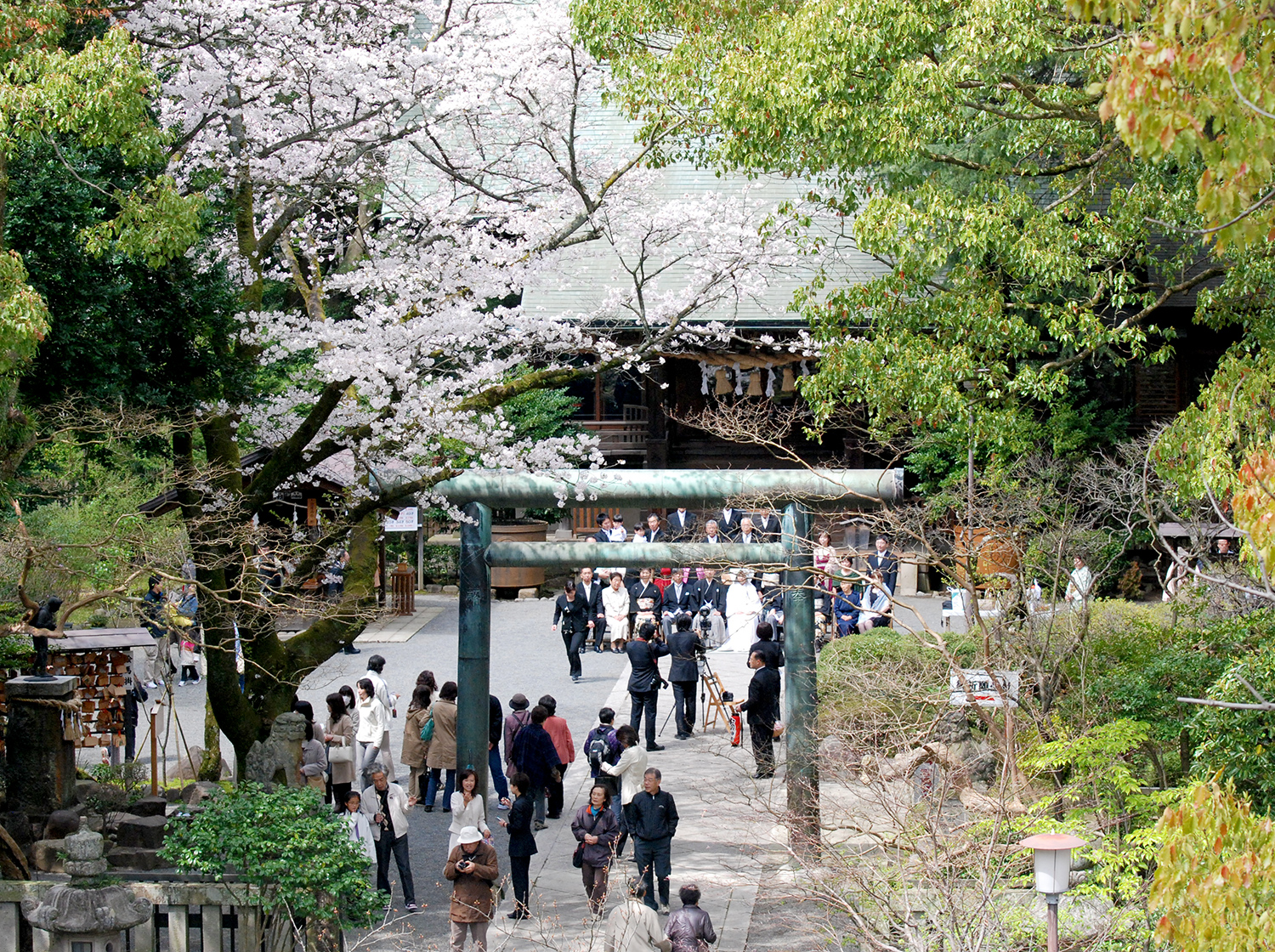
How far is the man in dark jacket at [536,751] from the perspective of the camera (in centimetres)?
1173

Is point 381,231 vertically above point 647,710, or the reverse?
point 381,231

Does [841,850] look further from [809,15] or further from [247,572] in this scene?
[809,15]

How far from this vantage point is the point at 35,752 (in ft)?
36.4

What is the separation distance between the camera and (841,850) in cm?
923

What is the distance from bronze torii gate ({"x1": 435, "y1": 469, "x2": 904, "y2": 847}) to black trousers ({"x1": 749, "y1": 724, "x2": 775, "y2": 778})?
1511 millimetres

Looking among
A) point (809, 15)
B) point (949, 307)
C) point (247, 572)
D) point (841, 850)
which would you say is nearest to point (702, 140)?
point (809, 15)

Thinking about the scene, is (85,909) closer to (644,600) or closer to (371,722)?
(371,722)

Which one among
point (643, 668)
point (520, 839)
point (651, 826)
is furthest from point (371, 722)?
point (651, 826)

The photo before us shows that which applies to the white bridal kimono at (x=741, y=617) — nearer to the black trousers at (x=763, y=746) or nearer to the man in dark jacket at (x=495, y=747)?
the black trousers at (x=763, y=746)

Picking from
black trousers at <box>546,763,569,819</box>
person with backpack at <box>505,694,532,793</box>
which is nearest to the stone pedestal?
person with backpack at <box>505,694,532,793</box>

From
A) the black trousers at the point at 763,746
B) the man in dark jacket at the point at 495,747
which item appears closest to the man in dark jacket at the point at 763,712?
the black trousers at the point at 763,746

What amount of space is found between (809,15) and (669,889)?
25.9ft

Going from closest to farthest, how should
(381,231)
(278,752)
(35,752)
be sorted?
(35,752)
(278,752)
(381,231)

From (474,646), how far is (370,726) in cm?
135
